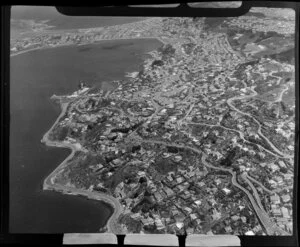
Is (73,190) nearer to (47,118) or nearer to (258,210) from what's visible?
(47,118)

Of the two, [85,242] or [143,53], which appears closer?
[85,242]

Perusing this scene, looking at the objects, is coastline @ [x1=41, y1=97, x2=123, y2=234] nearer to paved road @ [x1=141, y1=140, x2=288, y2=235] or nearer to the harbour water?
the harbour water

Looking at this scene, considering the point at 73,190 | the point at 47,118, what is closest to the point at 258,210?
the point at 73,190

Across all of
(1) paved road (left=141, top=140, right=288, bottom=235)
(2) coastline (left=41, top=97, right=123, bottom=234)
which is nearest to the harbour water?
(2) coastline (left=41, top=97, right=123, bottom=234)

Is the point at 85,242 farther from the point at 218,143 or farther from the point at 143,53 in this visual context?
the point at 143,53

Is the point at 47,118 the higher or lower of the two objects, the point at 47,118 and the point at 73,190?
the higher

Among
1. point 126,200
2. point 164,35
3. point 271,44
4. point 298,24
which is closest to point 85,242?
point 126,200
